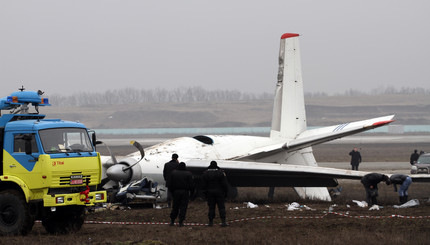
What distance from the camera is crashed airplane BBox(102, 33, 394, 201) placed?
20969 mm

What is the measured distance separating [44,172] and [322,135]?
11673 mm

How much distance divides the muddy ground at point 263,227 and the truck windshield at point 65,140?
2.06 meters

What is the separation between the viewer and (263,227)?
599 inches

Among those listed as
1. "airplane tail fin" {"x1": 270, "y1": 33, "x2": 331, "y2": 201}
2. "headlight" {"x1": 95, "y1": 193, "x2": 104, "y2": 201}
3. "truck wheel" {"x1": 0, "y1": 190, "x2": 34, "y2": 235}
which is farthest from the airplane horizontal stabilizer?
"truck wheel" {"x1": 0, "y1": 190, "x2": 34, "y2": 235}

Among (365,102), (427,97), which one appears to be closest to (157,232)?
(365,102)

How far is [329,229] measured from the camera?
47.9ft

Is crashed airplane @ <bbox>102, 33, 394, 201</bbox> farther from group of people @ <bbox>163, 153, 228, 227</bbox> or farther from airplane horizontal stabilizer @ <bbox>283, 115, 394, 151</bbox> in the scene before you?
group of people @ <bbox>163, 153, 228, 227</bbox>

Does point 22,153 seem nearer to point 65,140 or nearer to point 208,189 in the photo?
point 65,140

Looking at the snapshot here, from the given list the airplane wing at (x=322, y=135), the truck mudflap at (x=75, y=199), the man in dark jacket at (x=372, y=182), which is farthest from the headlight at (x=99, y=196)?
the airplane wing at (x=322, y=135)

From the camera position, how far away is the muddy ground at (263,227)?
13033mm

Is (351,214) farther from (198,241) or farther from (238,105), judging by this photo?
(238,105)

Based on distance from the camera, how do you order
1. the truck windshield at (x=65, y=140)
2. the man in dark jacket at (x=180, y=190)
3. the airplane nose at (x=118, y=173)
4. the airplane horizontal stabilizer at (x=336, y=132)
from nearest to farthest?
the truck windshield at (x=65, y=140), the man in dark jacket at (x=180, y=190), the airplane nose at (x=118, y=173), the airplane horizontal stabilizer at (x=336, y=132)

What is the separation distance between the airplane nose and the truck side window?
6001 millimetres

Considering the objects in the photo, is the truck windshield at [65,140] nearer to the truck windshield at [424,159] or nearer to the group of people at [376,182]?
the group of people at [376,182]
